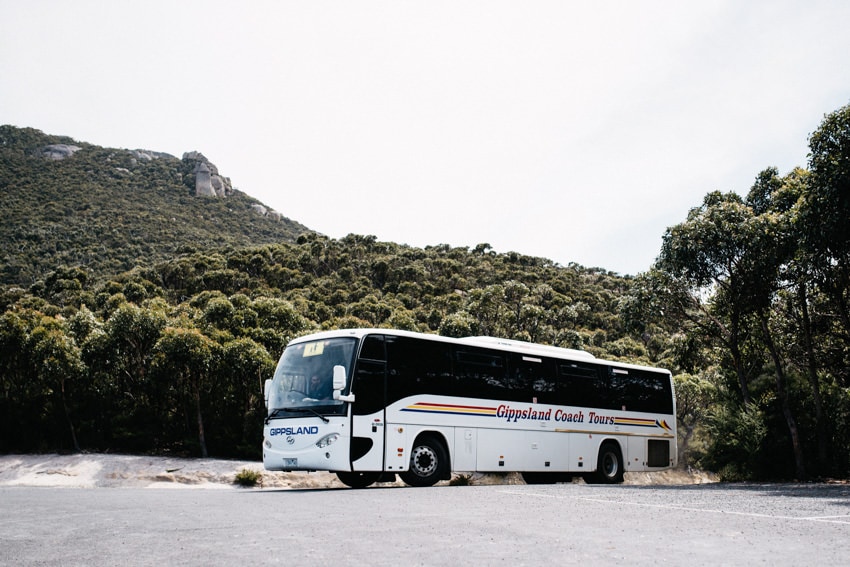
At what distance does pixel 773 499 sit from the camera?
35.8 feet

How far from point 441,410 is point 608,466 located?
6.63m

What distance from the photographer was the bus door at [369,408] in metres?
14.0

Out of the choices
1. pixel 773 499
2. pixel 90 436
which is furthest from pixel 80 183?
pixel 773 499

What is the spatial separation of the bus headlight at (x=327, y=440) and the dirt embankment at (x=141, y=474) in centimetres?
846

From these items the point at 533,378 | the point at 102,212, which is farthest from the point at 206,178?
the point at 533,378

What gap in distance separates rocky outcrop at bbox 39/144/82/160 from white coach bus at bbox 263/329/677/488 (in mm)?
120392

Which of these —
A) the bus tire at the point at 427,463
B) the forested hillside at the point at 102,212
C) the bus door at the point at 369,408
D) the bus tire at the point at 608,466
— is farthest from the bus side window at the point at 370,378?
the forested hillside at the point at 102,212

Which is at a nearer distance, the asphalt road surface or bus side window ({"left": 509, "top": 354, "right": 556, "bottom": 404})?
the asphalt road surface

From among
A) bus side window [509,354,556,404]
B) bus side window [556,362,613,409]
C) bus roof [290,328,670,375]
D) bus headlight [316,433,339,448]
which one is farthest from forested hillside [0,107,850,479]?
bus headlight [316,433,339,448]

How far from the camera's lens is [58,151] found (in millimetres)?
122438

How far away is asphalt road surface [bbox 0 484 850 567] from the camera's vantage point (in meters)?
5.49

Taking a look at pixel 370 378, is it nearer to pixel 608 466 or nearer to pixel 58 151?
pixel 608 466

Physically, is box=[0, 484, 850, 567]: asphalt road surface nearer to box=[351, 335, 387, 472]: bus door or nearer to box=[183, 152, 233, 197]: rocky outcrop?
box=[351, 335, 387, 472]: bus door

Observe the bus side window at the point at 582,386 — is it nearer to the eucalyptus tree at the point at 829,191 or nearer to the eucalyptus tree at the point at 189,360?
the eucalyptus tree at the point at 829,191
